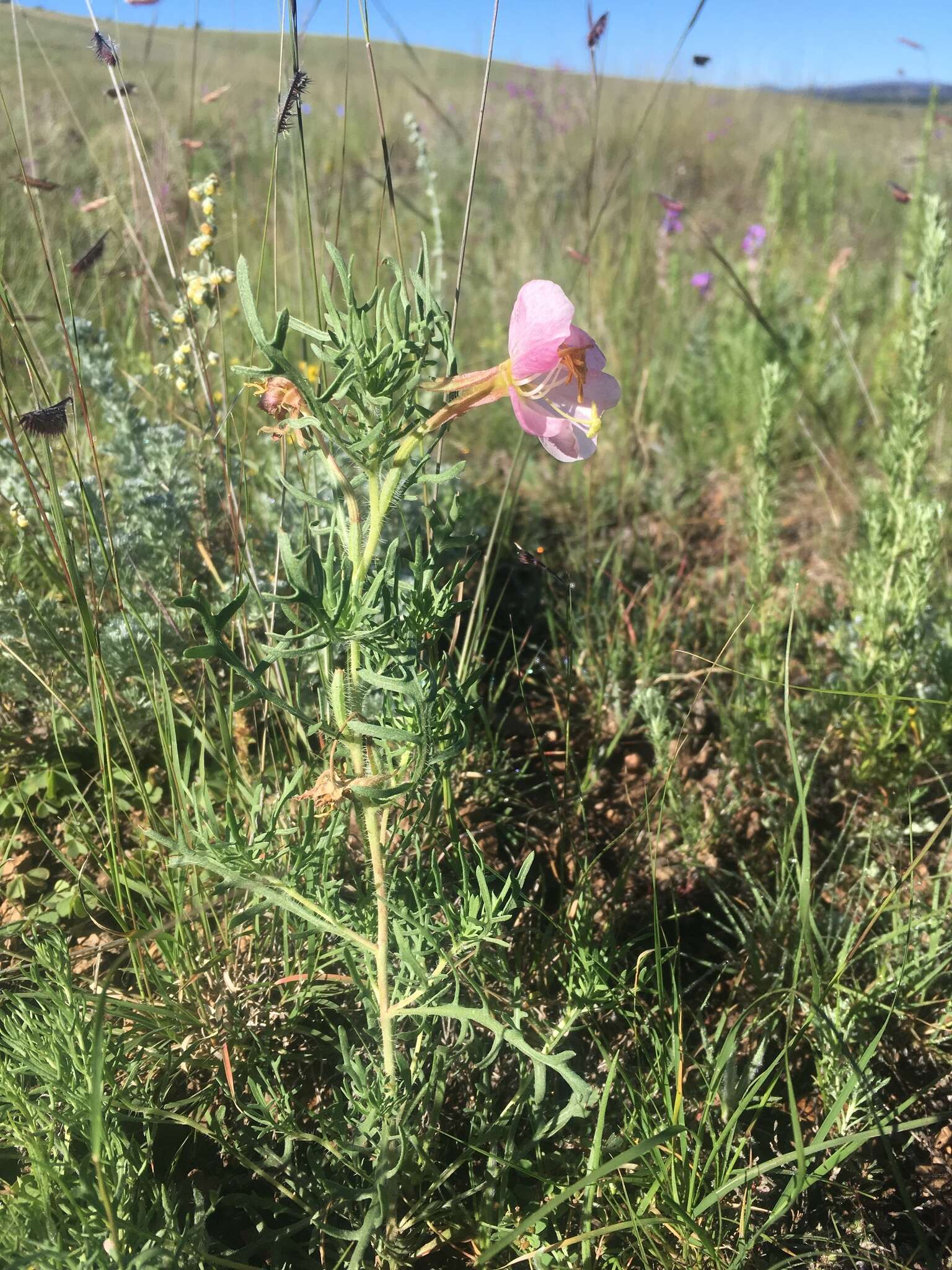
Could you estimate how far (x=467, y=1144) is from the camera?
1.07 m

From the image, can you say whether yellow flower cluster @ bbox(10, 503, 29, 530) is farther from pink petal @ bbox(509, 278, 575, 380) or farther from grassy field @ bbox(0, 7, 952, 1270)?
pink petal @ bbox(509, 278, 575, 380)

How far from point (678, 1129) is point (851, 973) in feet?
2.47

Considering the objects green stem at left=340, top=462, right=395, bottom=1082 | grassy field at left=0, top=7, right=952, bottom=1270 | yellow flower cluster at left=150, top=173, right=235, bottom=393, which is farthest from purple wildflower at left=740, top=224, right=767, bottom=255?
green stem at left=340, top=462, right=395, bottom=1082

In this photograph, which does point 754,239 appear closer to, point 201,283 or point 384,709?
point 201,283

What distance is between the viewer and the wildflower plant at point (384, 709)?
86 cm

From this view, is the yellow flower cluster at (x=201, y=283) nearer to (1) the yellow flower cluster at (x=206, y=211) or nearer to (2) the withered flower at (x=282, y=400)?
(1) the yellow flower cluster at (x=206, y=211)

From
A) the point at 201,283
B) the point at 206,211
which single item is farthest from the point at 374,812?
the point at 206,211

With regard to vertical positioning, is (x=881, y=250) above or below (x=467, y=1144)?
above

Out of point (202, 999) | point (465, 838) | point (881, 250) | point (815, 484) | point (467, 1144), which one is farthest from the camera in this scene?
point (881, 250)

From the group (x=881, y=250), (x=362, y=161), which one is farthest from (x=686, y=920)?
(x=362, y=161)

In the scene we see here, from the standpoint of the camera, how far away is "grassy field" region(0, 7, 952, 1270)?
1.00 metres

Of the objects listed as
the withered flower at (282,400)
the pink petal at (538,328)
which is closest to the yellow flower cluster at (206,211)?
the withered flower at (282,400)

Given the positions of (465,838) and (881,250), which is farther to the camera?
(881,250)

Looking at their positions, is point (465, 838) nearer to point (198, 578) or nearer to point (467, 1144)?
point (467, 1144)
